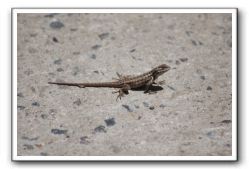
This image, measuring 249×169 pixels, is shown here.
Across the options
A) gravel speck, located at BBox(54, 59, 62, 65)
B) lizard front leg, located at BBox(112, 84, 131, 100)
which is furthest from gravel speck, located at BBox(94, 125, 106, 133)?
gravel speck, located at BBox(54, 59, 62, 65)

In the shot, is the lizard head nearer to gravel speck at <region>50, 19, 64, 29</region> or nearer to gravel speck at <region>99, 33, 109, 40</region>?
gravel speck at <region>99, 33, 109, 40</region>

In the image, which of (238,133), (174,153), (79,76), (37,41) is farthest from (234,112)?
(37,41)

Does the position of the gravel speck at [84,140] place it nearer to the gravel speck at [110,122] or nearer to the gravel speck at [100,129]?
the gravel speck at [100,129]

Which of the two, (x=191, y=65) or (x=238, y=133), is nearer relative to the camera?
(x=238, y=133)

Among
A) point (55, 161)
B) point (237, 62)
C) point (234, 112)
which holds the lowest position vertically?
point (55, 161)

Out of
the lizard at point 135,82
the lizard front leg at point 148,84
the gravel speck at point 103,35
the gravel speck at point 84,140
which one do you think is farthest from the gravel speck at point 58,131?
the gravel speck at point 103,35

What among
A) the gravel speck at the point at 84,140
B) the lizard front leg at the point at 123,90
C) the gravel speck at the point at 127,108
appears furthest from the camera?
the lizard front leg at the point at 123,90

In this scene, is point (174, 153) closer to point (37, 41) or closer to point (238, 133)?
point (238, 133)

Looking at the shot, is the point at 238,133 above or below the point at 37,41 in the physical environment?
below
